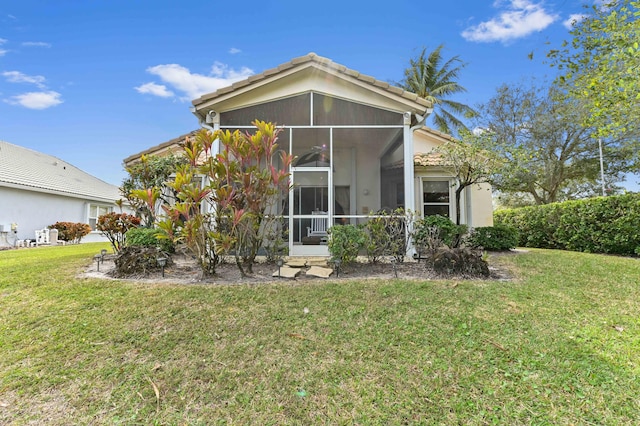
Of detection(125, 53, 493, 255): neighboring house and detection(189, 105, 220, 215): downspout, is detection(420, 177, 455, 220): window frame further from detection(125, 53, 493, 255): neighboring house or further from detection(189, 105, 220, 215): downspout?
detection(189, 105, 220, 215): downspout

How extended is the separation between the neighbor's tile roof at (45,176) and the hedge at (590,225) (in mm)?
24237

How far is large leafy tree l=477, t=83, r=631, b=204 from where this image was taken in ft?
60.6

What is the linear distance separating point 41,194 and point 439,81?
29.6 m

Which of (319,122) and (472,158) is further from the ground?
(319,122)

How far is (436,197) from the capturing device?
1205cm

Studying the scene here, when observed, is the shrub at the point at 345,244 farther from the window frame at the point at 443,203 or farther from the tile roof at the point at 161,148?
the tile roof at the point at 161,148

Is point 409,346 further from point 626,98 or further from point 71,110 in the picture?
point 71,110

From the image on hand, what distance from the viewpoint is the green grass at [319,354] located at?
2.79 meters

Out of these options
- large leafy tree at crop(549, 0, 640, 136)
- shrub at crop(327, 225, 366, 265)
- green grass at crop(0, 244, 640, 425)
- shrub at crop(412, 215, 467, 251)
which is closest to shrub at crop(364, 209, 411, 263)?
shrub at crop(327, 225, 366, 265)

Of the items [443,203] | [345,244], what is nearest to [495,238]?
[443,203]

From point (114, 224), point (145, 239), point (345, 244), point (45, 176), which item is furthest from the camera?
point (45, 176)

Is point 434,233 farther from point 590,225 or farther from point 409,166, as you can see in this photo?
point 590,225

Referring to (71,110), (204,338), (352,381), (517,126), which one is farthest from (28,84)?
(517,126)

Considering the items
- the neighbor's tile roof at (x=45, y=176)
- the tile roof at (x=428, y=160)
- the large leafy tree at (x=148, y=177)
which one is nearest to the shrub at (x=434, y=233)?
the tile roof at (x=428, y=160)
